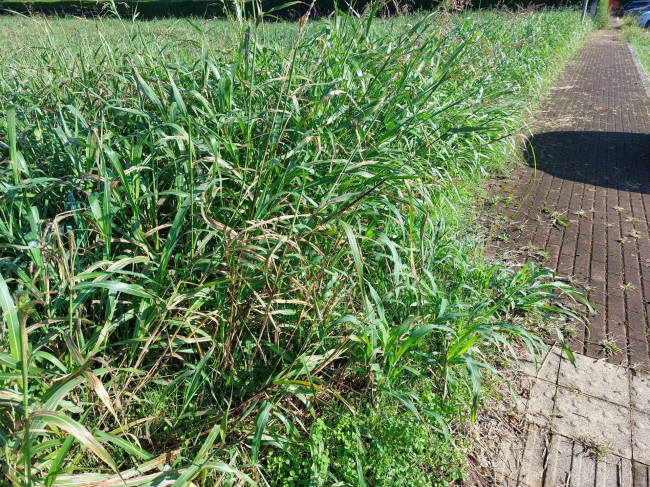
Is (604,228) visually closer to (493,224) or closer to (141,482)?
(493,224)

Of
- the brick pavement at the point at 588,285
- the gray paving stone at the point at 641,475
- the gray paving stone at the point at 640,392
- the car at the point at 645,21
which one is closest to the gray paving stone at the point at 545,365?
the brick pavement at the point at 588,285

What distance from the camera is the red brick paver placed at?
304 centimetres

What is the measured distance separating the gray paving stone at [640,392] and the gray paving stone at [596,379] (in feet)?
0.09

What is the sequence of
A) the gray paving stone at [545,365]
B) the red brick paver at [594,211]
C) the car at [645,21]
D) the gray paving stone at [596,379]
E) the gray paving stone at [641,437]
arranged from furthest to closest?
the car at [645,21] → the red brick paver at [594,211] → the gray paving stone at [545,365] → the gray paving stone at [596,379] → the gray paving stone at [641,437]

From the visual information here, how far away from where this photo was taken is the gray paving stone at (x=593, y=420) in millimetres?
2188

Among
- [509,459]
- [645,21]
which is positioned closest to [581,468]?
[509,459]

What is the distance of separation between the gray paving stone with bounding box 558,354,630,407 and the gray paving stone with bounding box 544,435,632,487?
406mm

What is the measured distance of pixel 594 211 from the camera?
4.51 metres

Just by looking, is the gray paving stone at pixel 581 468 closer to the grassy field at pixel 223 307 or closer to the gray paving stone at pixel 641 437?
the gray paving stone at pixel 641 437

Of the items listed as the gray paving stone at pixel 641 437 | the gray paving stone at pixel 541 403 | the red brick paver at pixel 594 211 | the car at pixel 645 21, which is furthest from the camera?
the car at pixel 645 21

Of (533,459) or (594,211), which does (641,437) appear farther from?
(594,211)

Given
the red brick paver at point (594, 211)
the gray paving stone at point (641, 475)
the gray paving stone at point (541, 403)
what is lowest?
the gray paving stone at point (641, 475)

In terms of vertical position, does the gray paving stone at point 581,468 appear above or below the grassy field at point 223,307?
below

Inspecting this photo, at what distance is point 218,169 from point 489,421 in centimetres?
186
